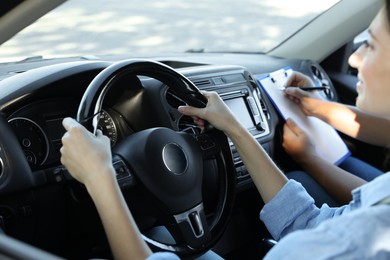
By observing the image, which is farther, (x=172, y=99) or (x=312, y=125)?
(x=312, y=125)

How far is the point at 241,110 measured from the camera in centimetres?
198

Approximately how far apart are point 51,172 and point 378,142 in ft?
4.63

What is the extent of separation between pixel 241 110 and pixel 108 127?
0.63 metres

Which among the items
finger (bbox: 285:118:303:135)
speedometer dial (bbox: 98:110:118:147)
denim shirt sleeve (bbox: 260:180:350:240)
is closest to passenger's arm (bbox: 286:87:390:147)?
finger (bbox: 285:118:303:135)

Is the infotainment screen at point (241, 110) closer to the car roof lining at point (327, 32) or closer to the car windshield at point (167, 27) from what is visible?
the car windshield at point (167, 27)

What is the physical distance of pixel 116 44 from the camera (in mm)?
3137

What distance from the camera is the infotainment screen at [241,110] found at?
6.39 feet

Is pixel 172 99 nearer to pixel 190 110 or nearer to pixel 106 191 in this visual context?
pixel 190 110

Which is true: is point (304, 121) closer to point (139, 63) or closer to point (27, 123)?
point (139, 63)

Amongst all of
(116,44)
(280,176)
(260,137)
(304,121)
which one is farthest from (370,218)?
(116,44)

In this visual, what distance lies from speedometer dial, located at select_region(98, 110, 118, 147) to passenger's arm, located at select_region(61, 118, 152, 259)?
353mm

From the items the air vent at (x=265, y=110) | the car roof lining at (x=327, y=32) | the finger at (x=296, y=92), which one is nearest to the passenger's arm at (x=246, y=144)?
the air vent at (x=265, y=110)

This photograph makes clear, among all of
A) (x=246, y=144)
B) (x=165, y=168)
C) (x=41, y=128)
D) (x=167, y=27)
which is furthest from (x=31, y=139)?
(x=167, y=27)

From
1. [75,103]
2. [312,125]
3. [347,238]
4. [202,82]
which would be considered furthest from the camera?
[312,125]
